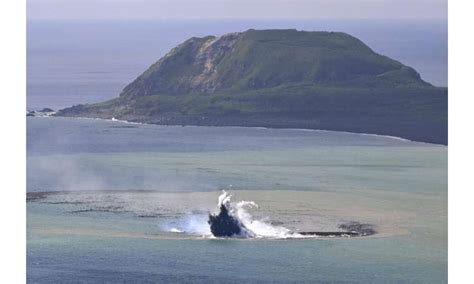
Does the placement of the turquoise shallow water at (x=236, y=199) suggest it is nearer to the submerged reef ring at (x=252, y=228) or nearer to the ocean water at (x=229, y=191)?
the ocean water at (x=229, y=191)

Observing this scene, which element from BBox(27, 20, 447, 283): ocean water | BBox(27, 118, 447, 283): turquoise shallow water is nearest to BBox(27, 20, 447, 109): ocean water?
BBox(27, 20, 447, 283): ocean water

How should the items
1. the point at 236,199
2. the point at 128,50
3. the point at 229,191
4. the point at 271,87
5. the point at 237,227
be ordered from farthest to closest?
the point at 128,50 → the point at 271,87 → the point at 229,191 → the point at 236,199 → the point at 237,227

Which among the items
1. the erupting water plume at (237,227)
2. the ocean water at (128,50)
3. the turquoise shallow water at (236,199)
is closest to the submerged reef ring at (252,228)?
the erupting water plume at (237,227)

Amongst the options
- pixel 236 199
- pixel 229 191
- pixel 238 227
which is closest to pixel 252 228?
pixel 238 227

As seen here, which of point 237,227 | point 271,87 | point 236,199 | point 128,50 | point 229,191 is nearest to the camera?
point 237,227

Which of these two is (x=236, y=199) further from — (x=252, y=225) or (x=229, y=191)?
(x=252, y=225)

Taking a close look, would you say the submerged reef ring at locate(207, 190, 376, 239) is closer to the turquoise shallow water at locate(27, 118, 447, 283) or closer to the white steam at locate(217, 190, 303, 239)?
the white steam at locate(217, 190, 303, 239)
